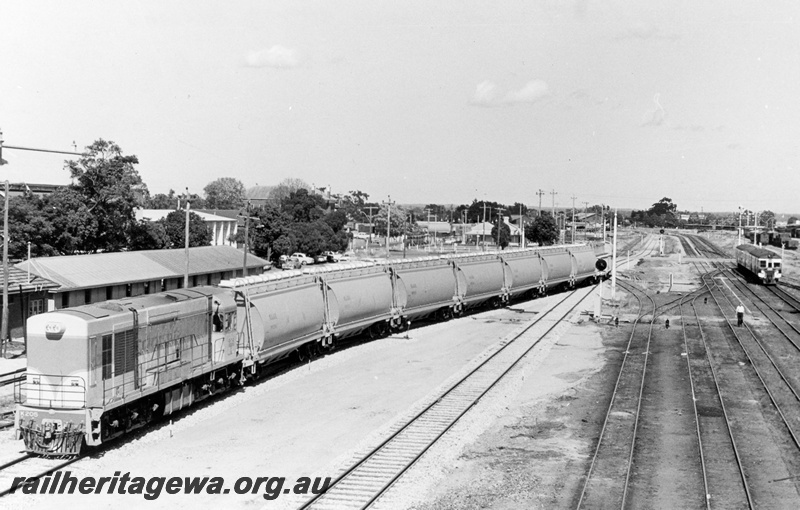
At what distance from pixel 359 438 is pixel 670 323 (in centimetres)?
3298

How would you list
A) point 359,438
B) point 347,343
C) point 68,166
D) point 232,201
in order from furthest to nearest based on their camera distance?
1. point 232,201
2. point 68,166
3. point 347,343
4. point 359,438

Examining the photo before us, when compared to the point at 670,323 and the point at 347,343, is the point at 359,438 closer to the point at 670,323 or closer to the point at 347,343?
the point at 347,343

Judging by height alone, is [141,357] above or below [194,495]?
above

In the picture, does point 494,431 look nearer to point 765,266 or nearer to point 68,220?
point 68,220

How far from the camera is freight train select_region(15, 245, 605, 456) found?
18.9 metres

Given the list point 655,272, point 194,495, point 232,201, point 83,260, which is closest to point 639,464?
point 194,495

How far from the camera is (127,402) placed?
19.9 m

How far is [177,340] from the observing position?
73.7ft

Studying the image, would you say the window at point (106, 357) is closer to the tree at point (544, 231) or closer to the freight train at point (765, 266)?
the freight train at point (765, 266)

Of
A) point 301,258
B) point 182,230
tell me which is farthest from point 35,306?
point 301,258

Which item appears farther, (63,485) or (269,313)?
(269,313)

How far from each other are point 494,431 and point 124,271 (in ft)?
112

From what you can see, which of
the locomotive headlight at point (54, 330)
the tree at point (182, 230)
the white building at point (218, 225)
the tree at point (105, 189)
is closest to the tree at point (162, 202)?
the white building at point (218, 225)

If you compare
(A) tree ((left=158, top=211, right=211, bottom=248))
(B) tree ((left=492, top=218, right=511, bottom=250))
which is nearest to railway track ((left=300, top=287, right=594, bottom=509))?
(A) tree ((left=158, top=211, right=211, bottom=248))
